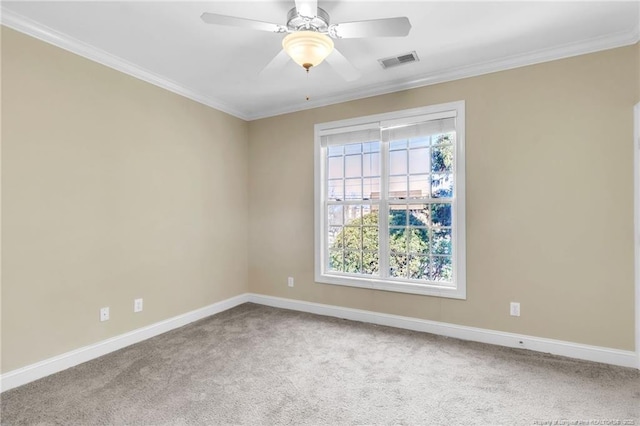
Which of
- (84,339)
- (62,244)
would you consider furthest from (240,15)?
(84,339)

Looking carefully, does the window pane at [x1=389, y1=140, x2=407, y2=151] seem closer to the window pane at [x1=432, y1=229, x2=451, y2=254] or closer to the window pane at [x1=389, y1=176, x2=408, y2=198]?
the window pane at [x1=389, y1=176, x2=408, y2=198]

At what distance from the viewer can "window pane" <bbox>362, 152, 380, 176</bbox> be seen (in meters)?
3.67

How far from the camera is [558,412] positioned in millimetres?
1957

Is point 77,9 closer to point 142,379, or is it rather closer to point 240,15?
point 240,15

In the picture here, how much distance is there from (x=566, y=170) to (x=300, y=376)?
2.77 metres

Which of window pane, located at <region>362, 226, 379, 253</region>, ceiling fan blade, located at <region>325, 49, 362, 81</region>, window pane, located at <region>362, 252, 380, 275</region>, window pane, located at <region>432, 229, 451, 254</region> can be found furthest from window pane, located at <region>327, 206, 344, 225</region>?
ceiling fan blade, located at <region>325, 49, 362, 81</region>

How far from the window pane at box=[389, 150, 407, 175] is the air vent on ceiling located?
913 mm

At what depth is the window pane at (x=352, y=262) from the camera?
3.81 metres

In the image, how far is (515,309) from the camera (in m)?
2.89

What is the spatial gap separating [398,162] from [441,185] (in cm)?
53

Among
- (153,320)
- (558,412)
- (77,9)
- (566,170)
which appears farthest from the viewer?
(153,320)

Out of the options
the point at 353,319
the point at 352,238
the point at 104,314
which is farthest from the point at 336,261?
the point at 104,314

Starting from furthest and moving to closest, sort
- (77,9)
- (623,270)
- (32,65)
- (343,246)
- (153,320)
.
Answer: (343,246) → (153,320) → (623,270) → (32,65) → (77,9)

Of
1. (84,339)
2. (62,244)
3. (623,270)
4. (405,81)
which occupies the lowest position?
(84,339)
